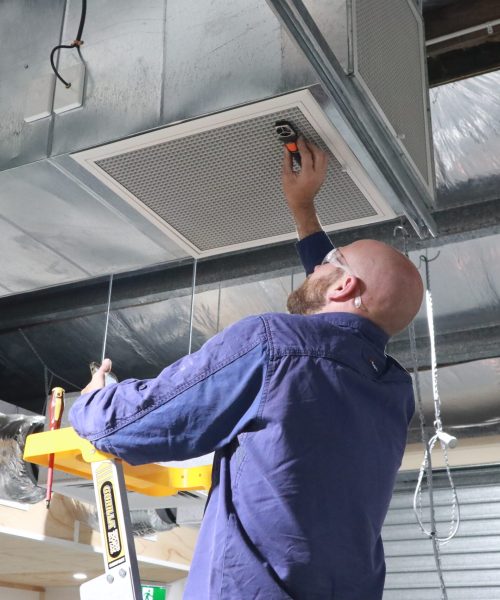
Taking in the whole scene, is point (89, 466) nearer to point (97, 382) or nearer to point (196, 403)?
point (97, 382)

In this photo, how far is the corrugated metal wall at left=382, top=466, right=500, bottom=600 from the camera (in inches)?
193

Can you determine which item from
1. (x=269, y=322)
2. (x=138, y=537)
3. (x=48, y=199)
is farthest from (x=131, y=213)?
(x=138, y=537)

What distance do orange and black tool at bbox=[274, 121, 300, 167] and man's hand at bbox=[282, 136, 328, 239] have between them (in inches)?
0.5

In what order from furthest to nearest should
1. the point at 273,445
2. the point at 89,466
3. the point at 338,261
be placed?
the point at 89,466 < the point at 338,261 < the point at 273,445

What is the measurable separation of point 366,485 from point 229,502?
Answer: 0.24m

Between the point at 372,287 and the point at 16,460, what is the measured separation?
257 cm

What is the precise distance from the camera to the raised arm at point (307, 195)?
1884mm

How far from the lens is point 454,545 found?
505 centimetres

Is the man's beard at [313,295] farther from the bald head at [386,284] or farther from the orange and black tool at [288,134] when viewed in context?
the orange and black tool at [288,134]

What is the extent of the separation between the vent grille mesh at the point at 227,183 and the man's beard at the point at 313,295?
1.34 ft

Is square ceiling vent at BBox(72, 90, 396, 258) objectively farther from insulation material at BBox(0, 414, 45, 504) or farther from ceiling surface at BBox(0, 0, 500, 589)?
insulation material at BBox(0, 414, 45, 504)

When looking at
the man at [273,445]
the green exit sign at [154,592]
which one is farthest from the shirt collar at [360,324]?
the green exit sign at [154,592]

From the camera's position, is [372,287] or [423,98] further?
[423,98]

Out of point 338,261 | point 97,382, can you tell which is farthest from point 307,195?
point 97,382
